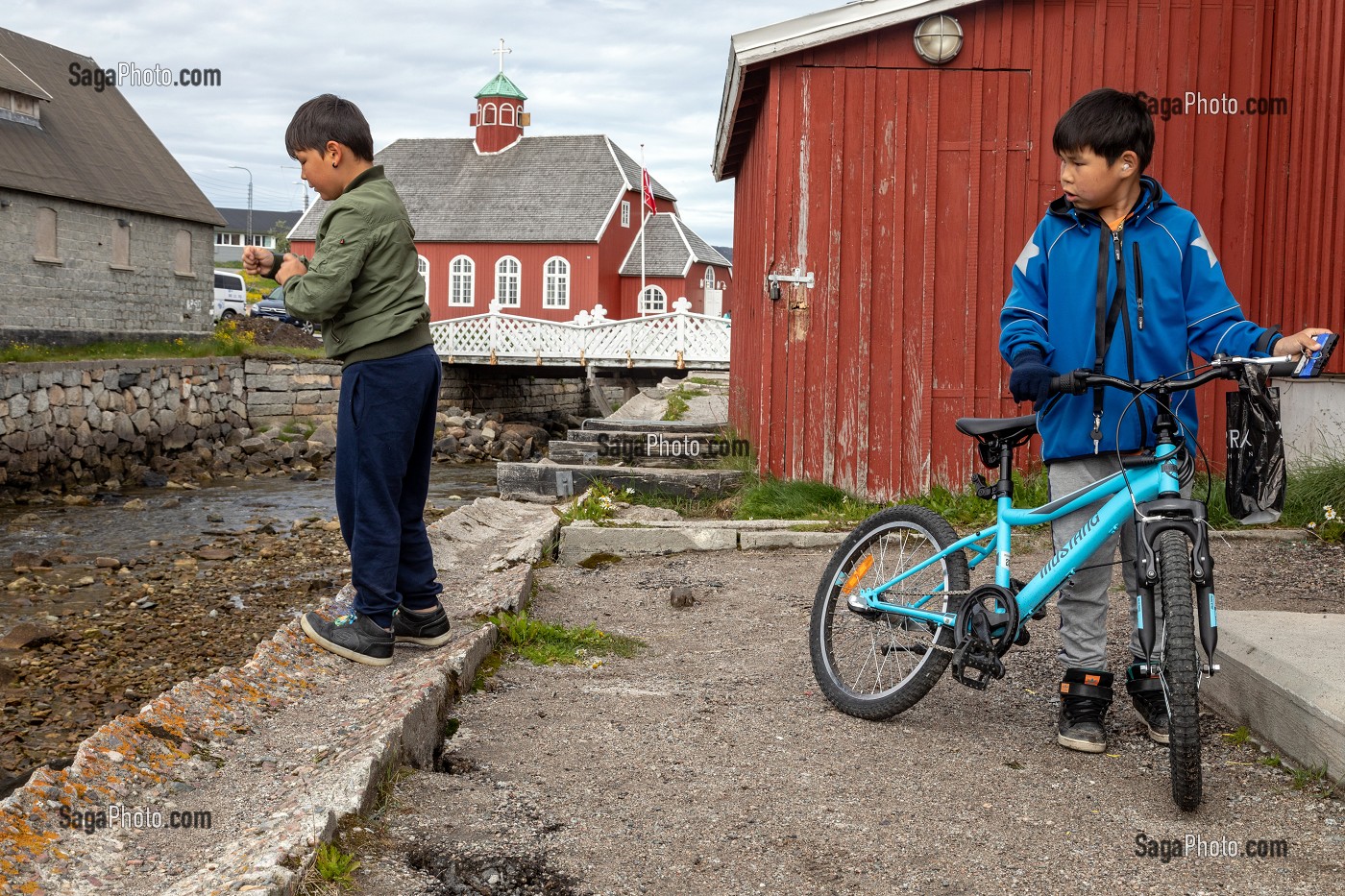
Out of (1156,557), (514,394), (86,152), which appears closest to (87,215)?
(86,152)

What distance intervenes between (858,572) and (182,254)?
3083 cm

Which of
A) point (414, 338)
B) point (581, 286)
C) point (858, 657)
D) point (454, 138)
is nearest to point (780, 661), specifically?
point (858, 657)

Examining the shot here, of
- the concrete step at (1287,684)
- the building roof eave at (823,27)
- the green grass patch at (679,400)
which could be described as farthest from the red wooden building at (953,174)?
the green grass patch at (679,400)

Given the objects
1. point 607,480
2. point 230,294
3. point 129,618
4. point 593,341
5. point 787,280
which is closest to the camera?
point 787,280

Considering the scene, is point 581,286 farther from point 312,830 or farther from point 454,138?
point 312,830

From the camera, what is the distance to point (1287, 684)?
3.27 meters

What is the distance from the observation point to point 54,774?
2771 millimetres

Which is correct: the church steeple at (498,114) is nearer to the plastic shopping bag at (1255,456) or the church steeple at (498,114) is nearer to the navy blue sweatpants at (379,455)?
the navy blue sweatpants at (379,455)

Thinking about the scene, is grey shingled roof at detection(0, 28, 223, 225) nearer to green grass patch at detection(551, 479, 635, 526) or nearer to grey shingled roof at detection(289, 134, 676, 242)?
grey shingled roof at detection(289, 134, 676, 242)

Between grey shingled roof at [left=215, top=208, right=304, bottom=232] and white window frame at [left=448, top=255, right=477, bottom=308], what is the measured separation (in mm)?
67793

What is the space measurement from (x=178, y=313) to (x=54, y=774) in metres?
30.7

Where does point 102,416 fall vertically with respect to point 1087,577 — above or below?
below

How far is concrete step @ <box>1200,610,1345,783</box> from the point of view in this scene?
305 cm

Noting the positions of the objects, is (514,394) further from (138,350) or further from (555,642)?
(555,642)
